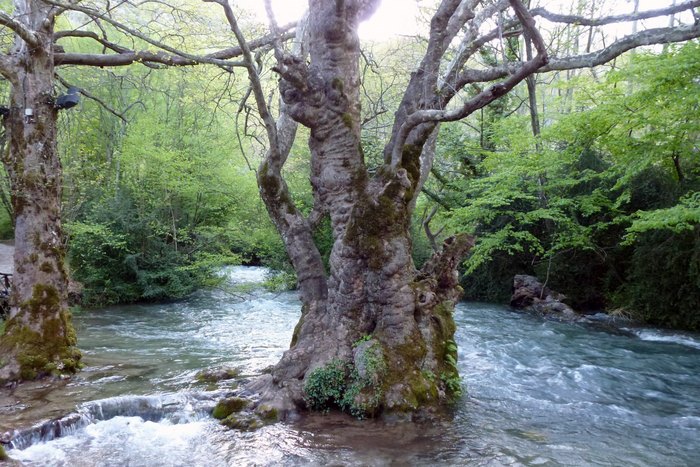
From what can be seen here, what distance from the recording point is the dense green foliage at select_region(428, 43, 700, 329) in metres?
9.23

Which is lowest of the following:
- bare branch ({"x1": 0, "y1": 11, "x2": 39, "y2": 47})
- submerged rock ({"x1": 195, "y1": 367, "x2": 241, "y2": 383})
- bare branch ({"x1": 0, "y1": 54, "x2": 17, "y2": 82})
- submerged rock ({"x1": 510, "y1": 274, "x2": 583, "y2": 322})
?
submerged rock ({"x1": 195, "y1": 367, "x2": 241, "y2": 383})

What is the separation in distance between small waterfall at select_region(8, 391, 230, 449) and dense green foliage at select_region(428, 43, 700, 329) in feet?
25.8

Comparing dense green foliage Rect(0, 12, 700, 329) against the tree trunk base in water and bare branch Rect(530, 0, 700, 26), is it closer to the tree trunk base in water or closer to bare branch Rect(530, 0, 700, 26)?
bare branch Rect(530, 0, 700, 26)

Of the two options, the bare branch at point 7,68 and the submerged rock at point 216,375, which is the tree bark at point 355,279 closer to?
the submerged rock at point 216,375

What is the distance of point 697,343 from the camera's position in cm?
1040

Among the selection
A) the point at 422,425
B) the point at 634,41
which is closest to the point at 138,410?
the point at 422,425

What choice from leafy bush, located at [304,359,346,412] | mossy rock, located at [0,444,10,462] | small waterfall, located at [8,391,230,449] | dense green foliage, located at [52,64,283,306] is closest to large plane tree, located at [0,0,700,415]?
leafy bush, located at [304,359,346,412]

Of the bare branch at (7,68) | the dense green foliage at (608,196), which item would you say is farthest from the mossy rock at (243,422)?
the dense green foliage at (608,196)

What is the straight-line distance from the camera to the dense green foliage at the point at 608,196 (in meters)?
9.23

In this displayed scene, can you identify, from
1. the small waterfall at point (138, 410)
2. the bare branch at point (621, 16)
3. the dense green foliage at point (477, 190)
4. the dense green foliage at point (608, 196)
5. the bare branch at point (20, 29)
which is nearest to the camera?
the small waterfall at point (138, 410)

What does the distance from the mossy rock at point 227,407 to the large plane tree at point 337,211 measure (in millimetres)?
318

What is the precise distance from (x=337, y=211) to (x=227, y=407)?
2718 mm

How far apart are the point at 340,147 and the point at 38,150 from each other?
432 centimetres

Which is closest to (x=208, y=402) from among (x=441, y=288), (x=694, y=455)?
(x=441, y=288)
